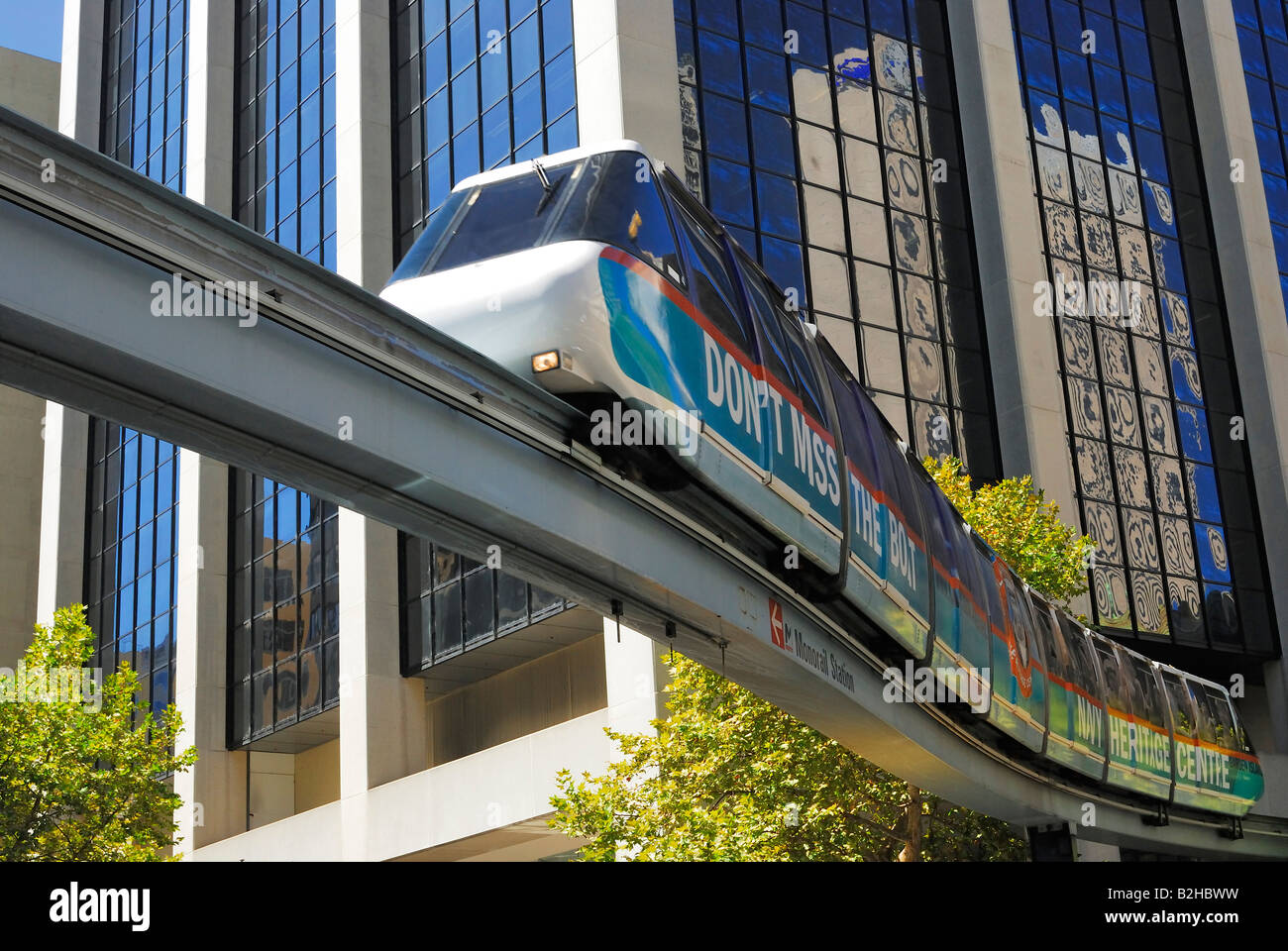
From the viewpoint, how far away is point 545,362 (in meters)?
9.95

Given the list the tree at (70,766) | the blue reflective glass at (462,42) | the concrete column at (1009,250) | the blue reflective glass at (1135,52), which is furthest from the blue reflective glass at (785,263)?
the blue reflective glass at (1135,52)

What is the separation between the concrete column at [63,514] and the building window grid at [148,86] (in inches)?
379

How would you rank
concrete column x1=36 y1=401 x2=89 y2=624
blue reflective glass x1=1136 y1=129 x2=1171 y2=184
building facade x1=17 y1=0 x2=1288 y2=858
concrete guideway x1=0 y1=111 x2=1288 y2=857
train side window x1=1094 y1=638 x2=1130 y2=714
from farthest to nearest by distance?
1. concrete column x1=36 y1=401 x2=89 y2=624
2. blue reflective glass x1=1136 y1=129 x2=1171 y2=184
3. building facade x1=17 y1=0 x2=1288 y2=858
4. train side window x1=1094 y1=638 x2=1130 y2=714
5. concrete guideway x1=0 y1=111 x2=1288 y2=857

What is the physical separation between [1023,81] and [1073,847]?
29.9 metres

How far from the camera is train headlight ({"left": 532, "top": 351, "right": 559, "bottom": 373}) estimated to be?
390 inches

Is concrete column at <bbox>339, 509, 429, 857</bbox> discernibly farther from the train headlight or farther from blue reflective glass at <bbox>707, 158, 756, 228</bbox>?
the train headlight

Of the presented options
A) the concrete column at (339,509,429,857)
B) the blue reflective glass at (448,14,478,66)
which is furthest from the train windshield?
the blue reflective glass at (448,14,478,66)

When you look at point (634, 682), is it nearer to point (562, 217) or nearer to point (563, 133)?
point (563, 133)

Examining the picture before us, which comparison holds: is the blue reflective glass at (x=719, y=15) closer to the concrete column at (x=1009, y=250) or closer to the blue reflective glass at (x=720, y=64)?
the blue reflective glass at (x=720, y=64)

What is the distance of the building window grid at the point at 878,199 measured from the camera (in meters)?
37.2

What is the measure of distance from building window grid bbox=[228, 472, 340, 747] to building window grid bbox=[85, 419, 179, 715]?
2.99 metres

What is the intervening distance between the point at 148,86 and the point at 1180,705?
43865 millimetres

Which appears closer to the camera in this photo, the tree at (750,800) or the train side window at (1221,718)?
the tree at (750,800)

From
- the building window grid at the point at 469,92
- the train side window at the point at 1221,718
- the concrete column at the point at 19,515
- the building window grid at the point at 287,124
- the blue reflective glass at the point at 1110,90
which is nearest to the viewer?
the train side window at the point at 1221,718
